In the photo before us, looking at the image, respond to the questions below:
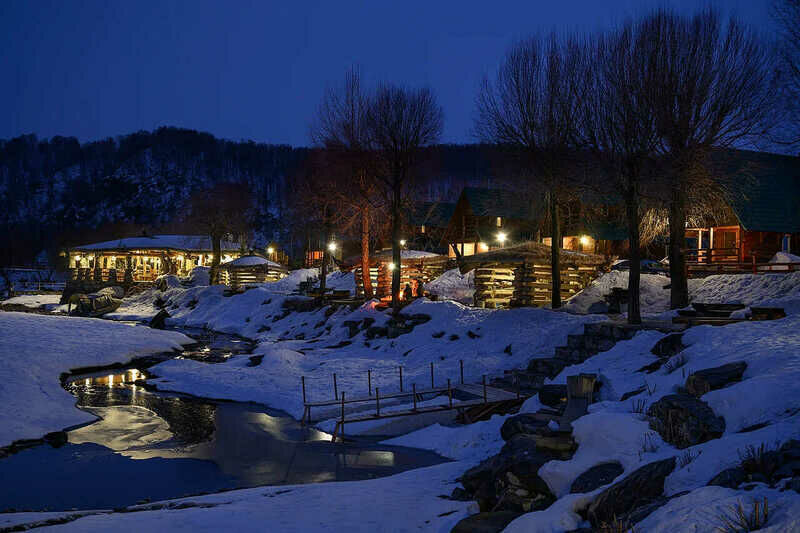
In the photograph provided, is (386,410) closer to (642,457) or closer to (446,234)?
(642,457)

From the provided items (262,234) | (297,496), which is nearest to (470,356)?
(297,496)

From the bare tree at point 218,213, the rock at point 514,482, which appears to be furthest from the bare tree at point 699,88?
the bare tree at point 218,213

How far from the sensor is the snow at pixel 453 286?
1356 inches

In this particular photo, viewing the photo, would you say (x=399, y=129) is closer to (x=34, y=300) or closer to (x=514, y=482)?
(x=514, y=482)

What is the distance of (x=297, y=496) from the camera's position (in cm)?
1001

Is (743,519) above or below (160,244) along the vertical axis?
below

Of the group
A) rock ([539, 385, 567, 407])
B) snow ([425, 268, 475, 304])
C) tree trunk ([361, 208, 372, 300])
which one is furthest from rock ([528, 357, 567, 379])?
tree trunk ([361, 208, 372, 300])

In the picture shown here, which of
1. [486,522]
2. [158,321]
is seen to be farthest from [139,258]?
[486,522]

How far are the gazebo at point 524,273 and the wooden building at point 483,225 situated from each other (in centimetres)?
1378

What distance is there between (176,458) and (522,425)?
838 cm

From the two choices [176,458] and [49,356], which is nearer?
[176,458]

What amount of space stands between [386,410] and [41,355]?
16.8 meters

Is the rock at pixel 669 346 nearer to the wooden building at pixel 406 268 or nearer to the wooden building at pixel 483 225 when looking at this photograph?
the wooden building at pixel 406 268

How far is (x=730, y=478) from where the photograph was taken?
19.1ft
